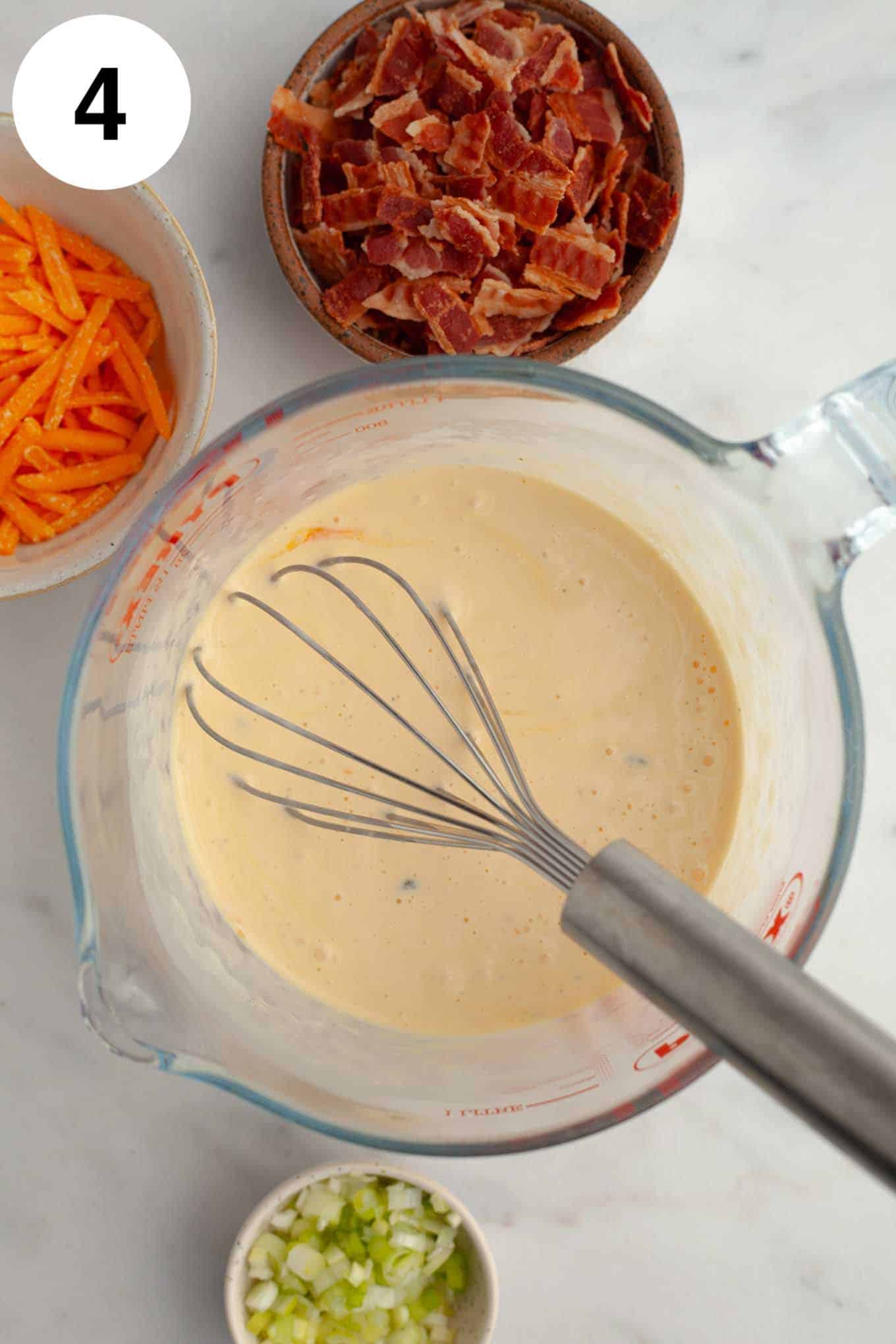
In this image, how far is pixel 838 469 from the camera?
0.79 metres

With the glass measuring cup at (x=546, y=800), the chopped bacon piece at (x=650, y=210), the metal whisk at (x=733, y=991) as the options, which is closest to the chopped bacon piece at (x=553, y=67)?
the chopped bacon piece at (x=650, y=210)

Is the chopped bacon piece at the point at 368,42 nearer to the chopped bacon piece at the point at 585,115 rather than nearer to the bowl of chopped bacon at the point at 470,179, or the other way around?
the bowl of chopped bacon at the point at 470,179

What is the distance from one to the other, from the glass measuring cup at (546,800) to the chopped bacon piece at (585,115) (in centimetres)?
31

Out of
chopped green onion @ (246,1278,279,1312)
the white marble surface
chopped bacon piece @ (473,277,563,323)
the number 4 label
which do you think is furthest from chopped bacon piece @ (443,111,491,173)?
chopped green onion @ (246,1278,279,1312)

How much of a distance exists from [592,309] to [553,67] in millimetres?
229

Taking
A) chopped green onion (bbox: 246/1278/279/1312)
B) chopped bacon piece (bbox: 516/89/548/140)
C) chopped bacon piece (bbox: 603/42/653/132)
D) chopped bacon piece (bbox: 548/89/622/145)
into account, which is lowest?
chopped green onion (bbox: 246/1278/279/1312)

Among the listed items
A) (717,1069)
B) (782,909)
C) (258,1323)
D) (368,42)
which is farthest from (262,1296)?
(368,42)

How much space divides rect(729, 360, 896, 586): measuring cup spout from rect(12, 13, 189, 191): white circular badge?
0.73 metres

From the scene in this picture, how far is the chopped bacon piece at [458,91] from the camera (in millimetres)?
1048

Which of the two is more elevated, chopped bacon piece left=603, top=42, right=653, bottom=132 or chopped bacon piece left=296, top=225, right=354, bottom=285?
chopped bacon piece left=603, top=42, right=653, bottom=132

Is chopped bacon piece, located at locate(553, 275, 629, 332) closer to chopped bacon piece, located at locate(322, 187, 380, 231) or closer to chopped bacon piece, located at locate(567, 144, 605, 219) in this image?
chopped bacon piece, located at locate(567, 144, 605, 219)

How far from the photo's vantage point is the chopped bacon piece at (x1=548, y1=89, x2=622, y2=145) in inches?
41.9

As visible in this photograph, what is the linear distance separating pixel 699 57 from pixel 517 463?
1.70ft

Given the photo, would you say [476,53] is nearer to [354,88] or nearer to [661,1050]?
[354,88]
